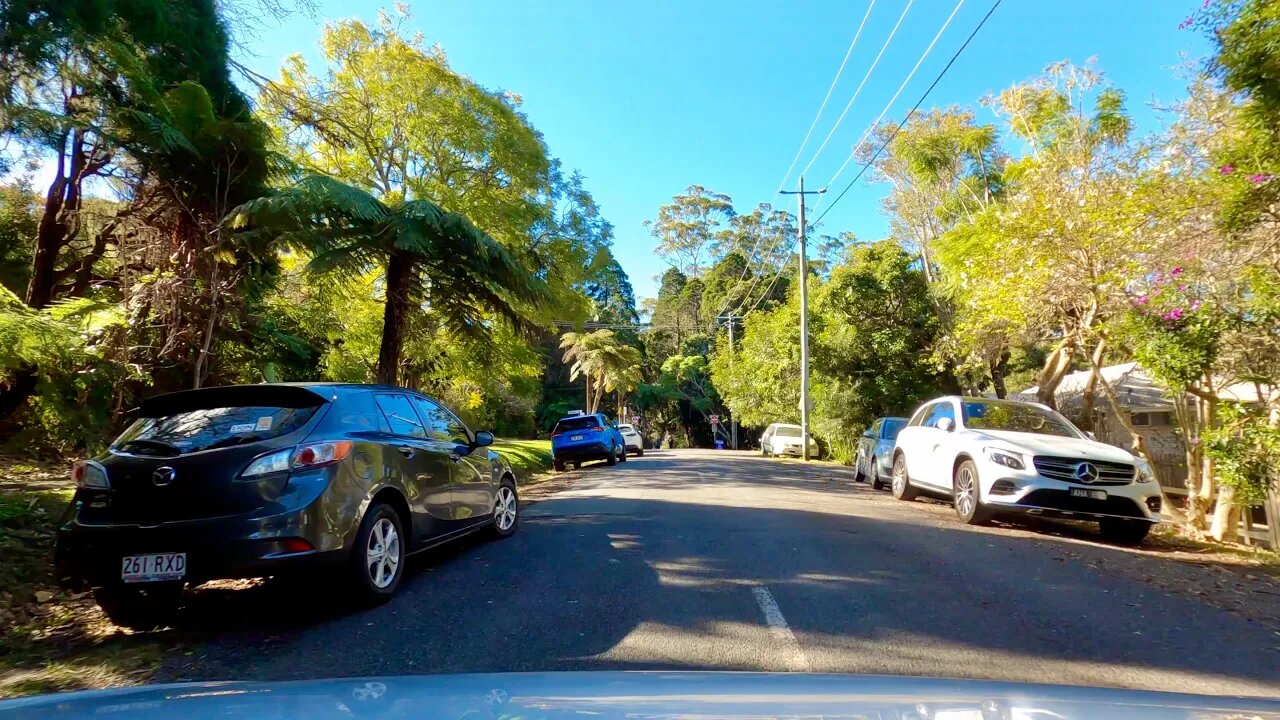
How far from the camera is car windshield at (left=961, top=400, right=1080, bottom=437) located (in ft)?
34.0

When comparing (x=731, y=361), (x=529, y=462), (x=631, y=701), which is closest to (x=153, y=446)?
(x=631, y=701)

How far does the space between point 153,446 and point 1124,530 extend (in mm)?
9763

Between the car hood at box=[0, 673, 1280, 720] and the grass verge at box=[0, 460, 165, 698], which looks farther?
the grass verge at box=[0, 460, 165, 698]

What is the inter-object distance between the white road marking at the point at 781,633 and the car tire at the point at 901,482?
7.08m

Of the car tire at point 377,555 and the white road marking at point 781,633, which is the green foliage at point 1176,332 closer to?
the white road marking at point 781,633

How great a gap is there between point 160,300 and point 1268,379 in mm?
13187

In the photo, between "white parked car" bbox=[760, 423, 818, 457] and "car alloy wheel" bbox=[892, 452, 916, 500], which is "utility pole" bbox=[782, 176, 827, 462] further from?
"car alloy wheel" bbox=[892, 452, 916, 500]

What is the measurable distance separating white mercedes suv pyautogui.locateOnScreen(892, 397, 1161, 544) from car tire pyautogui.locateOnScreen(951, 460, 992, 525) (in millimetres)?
12

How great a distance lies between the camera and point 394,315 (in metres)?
12.4

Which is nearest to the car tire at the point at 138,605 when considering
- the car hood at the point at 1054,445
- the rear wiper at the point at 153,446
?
the rear wiper at the point at 153,446

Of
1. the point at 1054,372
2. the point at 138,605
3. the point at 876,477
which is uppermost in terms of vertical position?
the point at 1054,372

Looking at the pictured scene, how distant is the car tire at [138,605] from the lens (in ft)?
16.3

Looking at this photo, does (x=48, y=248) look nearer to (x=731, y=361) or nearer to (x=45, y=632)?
(x=45, y=632)

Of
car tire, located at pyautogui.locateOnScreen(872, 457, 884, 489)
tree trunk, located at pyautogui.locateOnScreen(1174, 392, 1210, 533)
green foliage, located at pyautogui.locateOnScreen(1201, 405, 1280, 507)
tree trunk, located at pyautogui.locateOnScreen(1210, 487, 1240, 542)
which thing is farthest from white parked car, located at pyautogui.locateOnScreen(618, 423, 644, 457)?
green foliage, located at pyautogui.locateOnScreen(1201, 405, 1280, 507)
